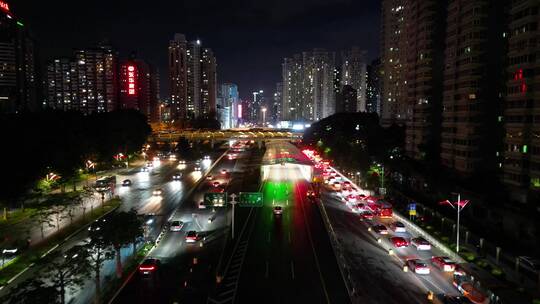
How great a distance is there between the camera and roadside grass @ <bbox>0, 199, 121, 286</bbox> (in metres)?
32.9

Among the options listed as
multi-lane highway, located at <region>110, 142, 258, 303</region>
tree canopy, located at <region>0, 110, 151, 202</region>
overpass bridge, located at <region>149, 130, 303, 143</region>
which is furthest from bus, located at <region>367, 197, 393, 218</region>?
overpass bridge, located at <region>149, 130, 303, 143</region>

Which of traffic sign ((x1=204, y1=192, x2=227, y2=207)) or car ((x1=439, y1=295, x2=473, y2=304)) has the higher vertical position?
traffic sign ((x1=204, y1=192, x2=227, y2=207))

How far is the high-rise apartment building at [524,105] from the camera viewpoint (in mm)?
48812

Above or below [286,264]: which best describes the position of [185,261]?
above

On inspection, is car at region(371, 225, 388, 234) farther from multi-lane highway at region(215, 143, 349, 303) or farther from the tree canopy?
the tree canopy

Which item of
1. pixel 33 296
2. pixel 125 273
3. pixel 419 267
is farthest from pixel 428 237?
pixel 33 296

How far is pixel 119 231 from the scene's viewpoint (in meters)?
31.6

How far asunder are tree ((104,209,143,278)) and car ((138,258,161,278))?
5.11 feet

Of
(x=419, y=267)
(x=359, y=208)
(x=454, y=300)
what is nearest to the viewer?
(x=454, y=300)

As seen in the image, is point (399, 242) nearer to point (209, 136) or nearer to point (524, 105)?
point (524, 105)

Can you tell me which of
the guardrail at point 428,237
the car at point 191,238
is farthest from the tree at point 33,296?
the guardrail at point 428,237

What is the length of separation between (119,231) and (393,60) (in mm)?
137645

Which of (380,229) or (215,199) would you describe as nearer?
(215,199)

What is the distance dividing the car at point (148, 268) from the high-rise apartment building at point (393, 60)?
11650 cm
